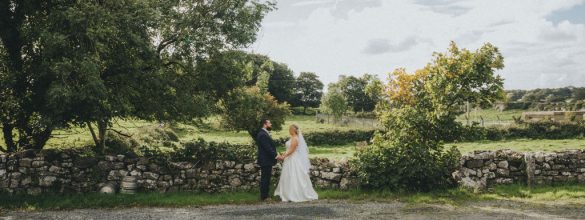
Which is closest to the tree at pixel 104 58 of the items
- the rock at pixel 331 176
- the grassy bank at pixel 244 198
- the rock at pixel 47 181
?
the rock at pixel 47 181

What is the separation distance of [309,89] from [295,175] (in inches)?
3976

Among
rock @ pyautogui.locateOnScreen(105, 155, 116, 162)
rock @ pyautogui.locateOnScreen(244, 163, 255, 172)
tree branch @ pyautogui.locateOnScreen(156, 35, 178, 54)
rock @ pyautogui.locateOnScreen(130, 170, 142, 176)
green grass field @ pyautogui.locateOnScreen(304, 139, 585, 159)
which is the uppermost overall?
tree branch @ pyautogui.locateOnScreen(156, 35, 178, 54)

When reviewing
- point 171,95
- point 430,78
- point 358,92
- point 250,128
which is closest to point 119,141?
point 171,95

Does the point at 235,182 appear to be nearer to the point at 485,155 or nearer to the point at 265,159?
the point at 265,159

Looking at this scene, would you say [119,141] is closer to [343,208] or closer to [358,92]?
[343,208]

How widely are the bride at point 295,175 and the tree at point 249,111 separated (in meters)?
5.66

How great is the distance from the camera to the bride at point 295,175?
12570 millimetres

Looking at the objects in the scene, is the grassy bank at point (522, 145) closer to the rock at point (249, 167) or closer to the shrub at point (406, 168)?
the shrub at point (406, 168)

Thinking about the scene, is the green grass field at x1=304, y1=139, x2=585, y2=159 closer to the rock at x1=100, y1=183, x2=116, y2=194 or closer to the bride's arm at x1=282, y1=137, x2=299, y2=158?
the bride's arm at x1=282, y1=137, x2=299, y2=158

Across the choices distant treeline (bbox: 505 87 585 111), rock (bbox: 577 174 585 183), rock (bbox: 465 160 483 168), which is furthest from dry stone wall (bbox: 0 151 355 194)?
distant treeline (bbox: 505 87 585 111)

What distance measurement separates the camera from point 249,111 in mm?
22078

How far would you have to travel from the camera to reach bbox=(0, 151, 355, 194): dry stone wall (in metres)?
→ 13.0

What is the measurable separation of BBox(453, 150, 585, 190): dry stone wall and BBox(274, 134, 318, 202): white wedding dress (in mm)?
4426

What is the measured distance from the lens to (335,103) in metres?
70.9
